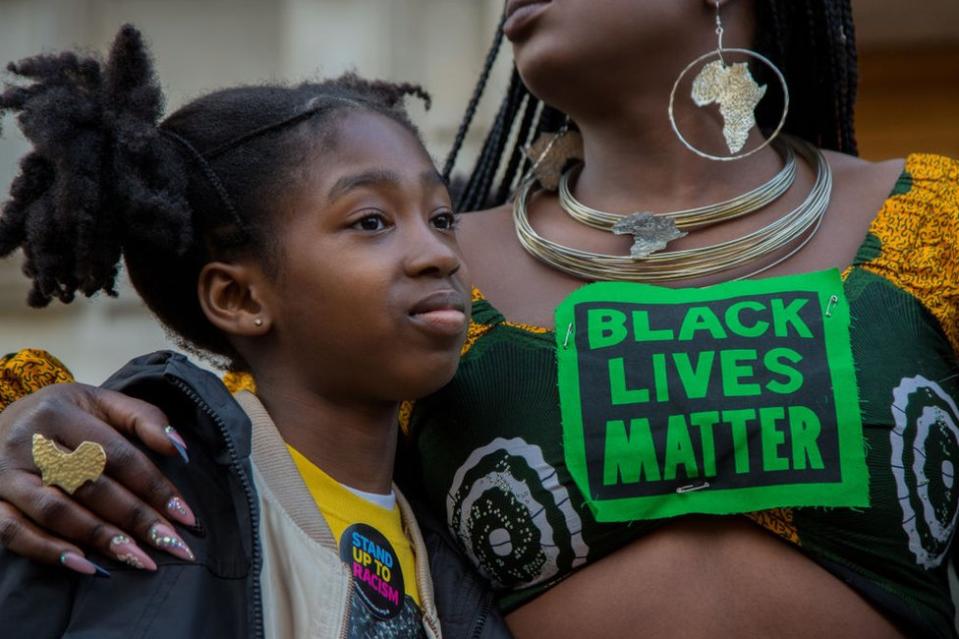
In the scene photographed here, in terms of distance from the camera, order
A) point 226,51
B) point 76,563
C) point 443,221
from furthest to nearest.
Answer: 1. point 226,51
2. point 443,221
3. point 76,563

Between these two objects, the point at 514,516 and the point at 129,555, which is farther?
the point at 514,516

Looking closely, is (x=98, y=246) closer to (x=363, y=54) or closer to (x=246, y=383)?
(x=246, y=383)

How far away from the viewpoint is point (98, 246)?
235 centimetres

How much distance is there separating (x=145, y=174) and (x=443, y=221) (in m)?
0.49

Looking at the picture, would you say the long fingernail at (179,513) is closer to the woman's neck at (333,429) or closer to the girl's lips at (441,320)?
the woman's neck at (333,429)

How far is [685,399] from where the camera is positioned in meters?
2.47

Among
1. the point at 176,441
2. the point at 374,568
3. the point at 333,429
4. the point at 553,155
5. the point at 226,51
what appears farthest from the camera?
the point at 226,51

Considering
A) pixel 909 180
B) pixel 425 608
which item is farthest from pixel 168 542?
pixel 909 180

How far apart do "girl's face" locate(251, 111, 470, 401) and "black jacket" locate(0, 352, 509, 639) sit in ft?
0.71

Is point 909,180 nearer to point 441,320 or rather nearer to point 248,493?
point 441,320

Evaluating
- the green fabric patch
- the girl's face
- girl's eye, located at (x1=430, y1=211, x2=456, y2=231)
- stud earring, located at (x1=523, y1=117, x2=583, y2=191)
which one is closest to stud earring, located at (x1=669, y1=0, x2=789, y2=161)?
stud earring, located at (x1=523, y1=117, x2=583, y2=191)

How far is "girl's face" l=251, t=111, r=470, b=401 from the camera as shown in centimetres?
236

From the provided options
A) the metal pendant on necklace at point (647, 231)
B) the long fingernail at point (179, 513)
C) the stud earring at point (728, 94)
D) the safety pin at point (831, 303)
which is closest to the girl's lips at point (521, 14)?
the stud earring at point (728, 94)

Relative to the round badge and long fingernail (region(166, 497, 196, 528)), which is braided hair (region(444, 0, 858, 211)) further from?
long fingernail (region(166, 497, 196, 528))
